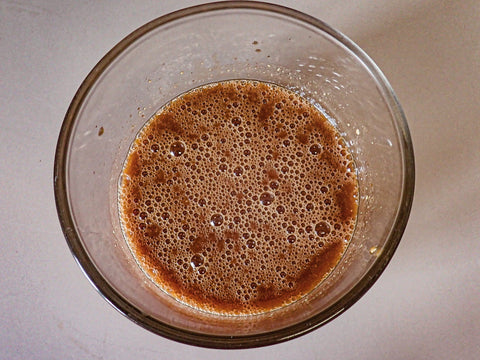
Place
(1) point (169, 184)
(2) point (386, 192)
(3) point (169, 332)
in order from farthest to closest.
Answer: (1) point (169, 184)
(2) point (386, 192)
(3) point (169, 332)

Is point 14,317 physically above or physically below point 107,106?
below

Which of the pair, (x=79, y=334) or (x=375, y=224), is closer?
(x=375, y=224)

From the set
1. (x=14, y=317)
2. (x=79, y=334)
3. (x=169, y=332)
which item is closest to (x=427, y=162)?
(x=169, y=332)

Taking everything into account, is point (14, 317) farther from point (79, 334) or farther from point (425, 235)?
point (425, 235)

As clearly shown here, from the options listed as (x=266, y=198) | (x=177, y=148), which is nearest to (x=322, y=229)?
(x=266, y=198)

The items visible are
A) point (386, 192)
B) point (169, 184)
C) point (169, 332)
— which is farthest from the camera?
point (169, 184)

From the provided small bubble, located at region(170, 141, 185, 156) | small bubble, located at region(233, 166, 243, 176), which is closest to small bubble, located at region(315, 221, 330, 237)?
small bubble, located at region(233, 166, 243, 176)
